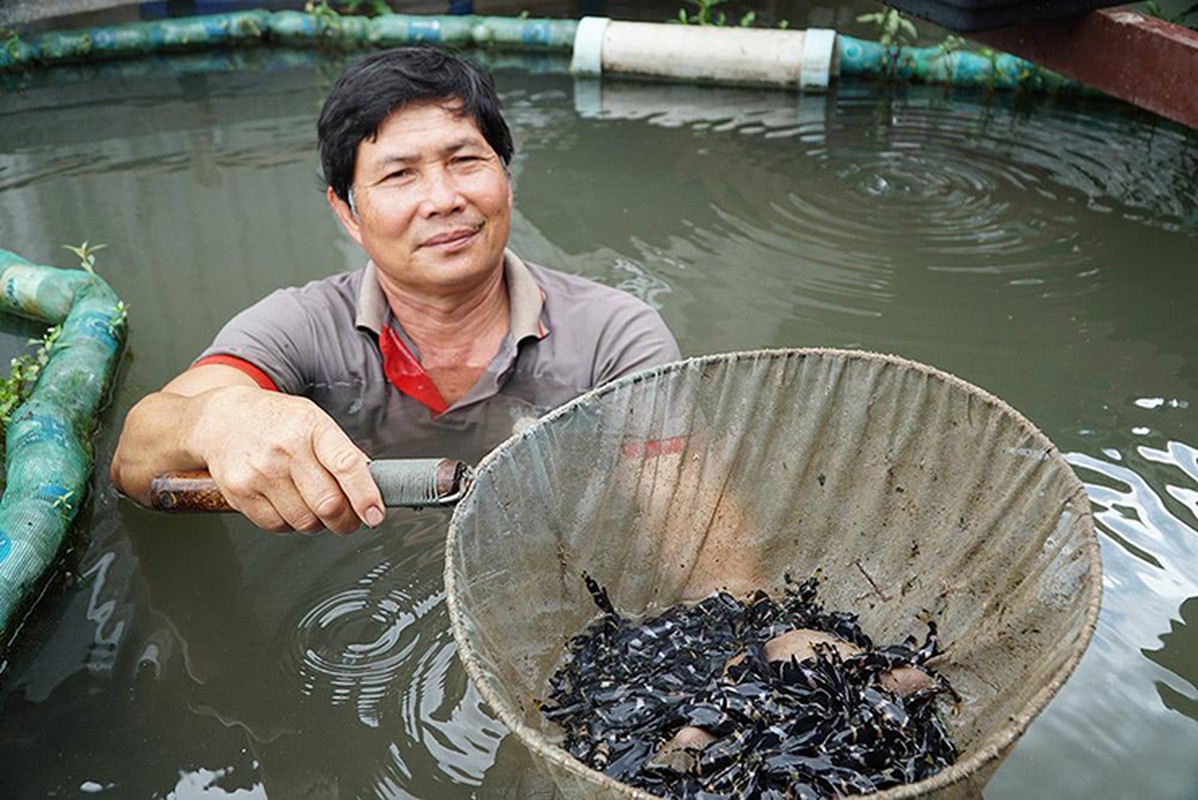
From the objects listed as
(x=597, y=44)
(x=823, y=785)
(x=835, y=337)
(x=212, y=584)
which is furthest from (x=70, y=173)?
(x=823, y=785)

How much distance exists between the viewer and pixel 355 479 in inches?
80.7

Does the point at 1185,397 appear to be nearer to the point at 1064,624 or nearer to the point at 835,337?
the point at 835,337

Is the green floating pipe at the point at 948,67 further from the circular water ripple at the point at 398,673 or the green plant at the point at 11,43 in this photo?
the green plant at the point at 11,43

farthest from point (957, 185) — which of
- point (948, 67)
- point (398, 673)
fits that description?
point (398, 673)

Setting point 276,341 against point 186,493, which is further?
point 276,341

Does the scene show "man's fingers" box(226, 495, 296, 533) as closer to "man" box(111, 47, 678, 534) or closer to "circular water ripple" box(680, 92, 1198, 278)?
"man" box(111, 47, 678, 534)

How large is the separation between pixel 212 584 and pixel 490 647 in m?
1.30

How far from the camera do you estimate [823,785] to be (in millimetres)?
1898

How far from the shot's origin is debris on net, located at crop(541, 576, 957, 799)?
1.94m

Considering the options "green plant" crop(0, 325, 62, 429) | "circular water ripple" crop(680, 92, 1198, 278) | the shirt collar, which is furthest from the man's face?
"circular water ripple" crop(680, 92, 1198, 278)

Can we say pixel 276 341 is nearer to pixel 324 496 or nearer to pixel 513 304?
pixel 513 304

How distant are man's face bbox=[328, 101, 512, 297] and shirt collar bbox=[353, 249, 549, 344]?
172 millimetres

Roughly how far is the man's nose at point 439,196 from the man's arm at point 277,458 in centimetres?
63

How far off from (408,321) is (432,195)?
43 centimetres
